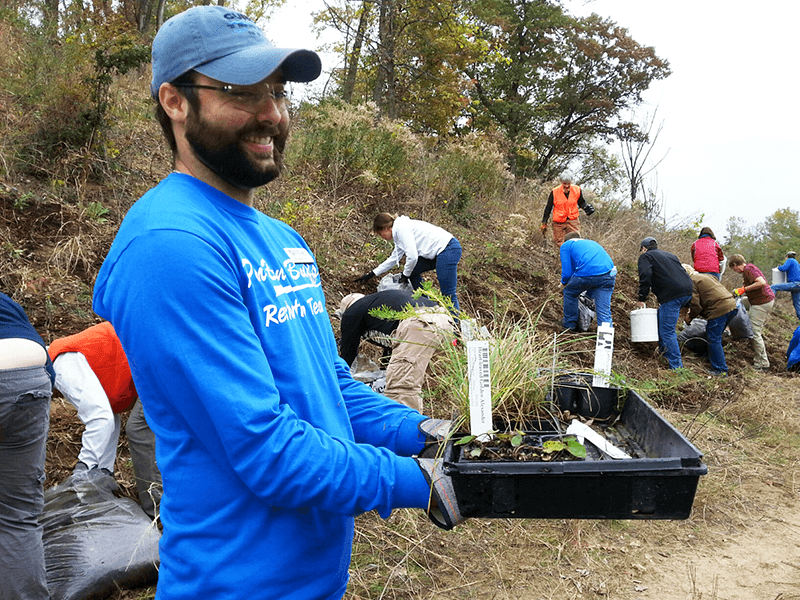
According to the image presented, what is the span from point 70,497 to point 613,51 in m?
21.3

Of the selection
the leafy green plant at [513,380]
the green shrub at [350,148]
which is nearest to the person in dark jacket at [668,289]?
the green shrub at [350,148]

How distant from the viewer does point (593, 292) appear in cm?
838

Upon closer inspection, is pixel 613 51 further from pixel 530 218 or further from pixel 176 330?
pixel 176 330

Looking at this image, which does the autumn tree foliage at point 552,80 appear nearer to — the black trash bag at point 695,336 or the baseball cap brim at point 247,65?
the black trash bag at point 695,336

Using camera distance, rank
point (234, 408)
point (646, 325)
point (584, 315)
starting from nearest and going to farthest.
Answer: point (234, 408) < point (646, 325) < point (584, 315)

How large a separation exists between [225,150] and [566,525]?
3464 mm

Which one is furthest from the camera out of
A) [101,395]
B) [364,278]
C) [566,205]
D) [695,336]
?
[566,205]

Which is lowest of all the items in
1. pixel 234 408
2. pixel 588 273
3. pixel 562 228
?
pixel 588 273

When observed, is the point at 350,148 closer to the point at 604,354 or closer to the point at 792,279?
the point at 604,354

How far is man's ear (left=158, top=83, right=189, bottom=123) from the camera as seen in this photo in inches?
47.3

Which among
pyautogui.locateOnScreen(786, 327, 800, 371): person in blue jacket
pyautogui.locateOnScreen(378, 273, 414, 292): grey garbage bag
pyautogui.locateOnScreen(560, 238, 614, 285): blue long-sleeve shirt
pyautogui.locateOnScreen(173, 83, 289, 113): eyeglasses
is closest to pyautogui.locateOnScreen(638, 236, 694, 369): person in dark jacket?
pyautogui.locateOnScreen(560, 238, 614, 285): blue long-sleeve shirt

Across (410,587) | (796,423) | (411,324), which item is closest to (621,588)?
(410,587)

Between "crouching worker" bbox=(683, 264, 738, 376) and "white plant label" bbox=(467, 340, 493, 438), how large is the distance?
797 cm

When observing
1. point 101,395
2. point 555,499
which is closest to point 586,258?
point 101,395
